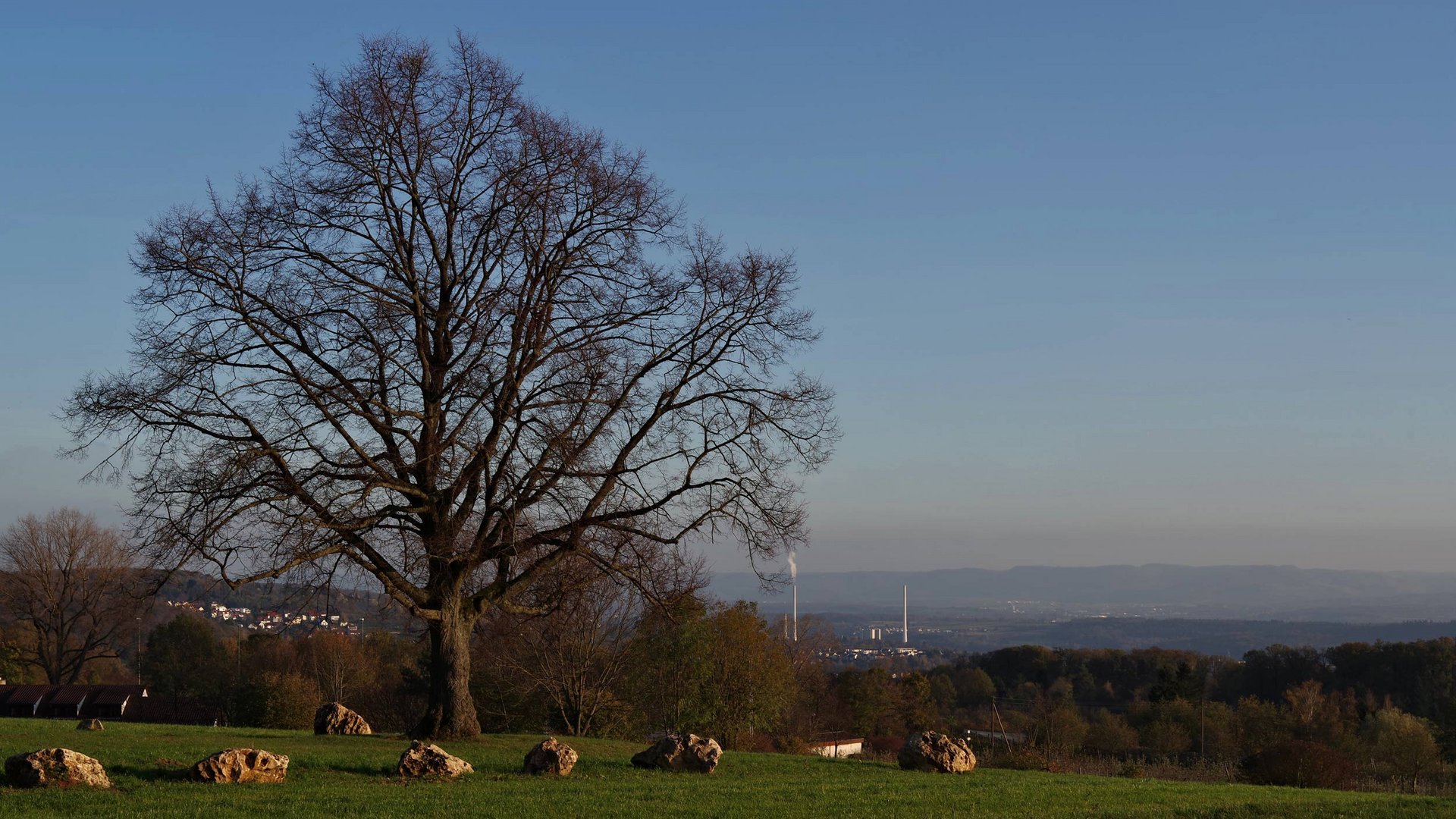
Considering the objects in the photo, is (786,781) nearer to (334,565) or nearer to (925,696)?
(334,565)

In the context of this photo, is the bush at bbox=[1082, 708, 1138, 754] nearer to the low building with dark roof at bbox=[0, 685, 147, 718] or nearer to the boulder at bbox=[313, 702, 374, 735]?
the boulder at bbox=[313, 702, 374, 735]

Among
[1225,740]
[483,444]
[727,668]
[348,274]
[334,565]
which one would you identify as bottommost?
[1225,740]

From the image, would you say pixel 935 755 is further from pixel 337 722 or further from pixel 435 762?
pixel 337 722

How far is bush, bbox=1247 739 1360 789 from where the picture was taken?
28.1m

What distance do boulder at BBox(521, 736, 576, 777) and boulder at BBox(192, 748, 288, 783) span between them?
3.80 meters

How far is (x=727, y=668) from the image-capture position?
167 ft

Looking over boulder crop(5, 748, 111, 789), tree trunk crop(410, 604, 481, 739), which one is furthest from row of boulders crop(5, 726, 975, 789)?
tree trunk crop(410, 604, 481, 739)

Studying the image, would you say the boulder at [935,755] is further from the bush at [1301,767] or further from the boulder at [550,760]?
the bush at [1301,767]

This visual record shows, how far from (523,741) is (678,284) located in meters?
10.3

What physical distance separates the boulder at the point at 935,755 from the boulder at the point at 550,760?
6.55 m

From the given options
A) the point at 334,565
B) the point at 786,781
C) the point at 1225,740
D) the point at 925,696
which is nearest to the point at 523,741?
the point at 334,565

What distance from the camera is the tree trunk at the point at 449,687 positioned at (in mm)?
22578

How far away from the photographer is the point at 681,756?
19.5m

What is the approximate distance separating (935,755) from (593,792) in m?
8.02
